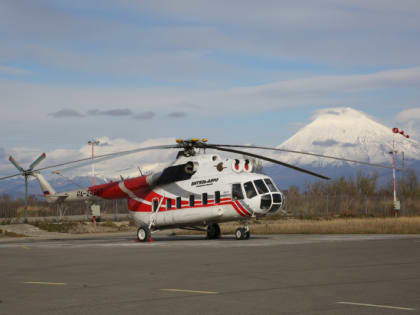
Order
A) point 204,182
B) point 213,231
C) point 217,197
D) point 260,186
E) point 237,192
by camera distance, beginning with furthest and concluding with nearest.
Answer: point 213,231 → point 204,182 → point 217,197 → point 237,192 → point 260,186

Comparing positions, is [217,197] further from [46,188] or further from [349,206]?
[349,206]

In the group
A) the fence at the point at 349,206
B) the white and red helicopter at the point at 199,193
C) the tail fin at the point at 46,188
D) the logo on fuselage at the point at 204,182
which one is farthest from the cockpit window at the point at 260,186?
the fence at the point at 349,206

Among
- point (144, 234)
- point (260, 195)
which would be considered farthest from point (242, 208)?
point (144, 234)

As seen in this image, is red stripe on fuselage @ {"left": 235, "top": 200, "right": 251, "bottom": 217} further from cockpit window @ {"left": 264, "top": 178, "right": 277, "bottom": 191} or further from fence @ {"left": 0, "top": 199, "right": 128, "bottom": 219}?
fence @ {"left": 0, "top": 199, "right": 128, "bottom": 219}

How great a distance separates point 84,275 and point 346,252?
936 cm

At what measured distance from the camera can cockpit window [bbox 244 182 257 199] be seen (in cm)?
2806

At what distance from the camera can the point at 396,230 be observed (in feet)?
122

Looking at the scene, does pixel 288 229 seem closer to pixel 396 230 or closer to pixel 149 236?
pixel 396 230

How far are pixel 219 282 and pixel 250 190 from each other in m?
15.1

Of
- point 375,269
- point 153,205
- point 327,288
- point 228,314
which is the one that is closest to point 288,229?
point 153,205

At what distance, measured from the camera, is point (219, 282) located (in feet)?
43.3

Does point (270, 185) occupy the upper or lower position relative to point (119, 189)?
lower

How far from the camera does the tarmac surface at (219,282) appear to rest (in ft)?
32.9

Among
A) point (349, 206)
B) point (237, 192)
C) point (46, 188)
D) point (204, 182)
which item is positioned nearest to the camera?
point (237, 192)
